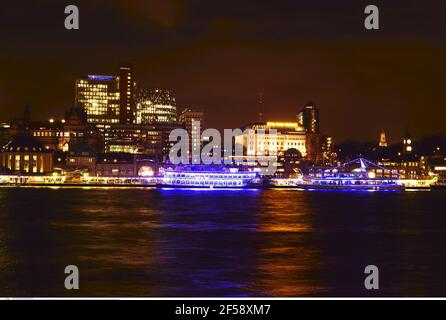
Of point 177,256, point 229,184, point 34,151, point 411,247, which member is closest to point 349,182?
point 229,184

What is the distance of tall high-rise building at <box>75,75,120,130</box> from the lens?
469 feet

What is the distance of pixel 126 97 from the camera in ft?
484

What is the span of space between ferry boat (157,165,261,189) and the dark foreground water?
40.9 meters

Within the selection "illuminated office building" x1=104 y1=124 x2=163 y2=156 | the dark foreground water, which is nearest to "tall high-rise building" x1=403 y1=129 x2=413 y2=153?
"illuminated office building" x1=104 y1=124 x2=163 y2=156

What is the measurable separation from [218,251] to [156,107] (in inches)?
5307

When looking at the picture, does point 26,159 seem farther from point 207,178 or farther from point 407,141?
point 407,141

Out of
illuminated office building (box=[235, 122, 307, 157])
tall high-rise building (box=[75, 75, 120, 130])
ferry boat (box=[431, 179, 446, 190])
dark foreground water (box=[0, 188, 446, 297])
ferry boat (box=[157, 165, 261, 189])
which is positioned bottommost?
dark foreground water (box=[0, 188, 446, 297])

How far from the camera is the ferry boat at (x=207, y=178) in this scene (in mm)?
85188

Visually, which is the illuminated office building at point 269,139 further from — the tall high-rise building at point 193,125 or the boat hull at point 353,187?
the boat hull at point 353,187

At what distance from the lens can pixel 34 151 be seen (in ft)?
318

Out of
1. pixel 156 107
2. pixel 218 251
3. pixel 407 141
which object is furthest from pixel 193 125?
pixel 218 251

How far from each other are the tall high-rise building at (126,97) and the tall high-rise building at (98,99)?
3.08 feet

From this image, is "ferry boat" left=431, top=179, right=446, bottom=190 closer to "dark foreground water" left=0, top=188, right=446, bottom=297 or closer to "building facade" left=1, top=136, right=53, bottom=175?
"building facade" left=1, top=136, right=53, bottom=175
